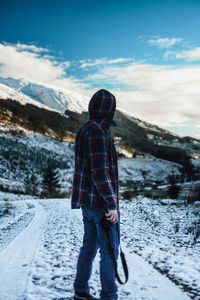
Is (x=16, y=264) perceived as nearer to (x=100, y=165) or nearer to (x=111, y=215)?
(x=111, y=215)

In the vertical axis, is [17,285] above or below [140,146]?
below

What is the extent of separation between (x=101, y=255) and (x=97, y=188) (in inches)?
30.1

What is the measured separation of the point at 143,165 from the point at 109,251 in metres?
74.7

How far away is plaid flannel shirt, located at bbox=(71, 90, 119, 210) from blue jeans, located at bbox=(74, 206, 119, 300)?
0.51ft

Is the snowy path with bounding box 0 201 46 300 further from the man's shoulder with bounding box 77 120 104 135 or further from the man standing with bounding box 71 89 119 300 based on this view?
the man's shoulder with bounding box 77 120 104 135

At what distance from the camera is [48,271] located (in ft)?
11.9

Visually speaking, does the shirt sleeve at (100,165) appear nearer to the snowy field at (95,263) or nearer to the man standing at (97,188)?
the man standing at (97,188)

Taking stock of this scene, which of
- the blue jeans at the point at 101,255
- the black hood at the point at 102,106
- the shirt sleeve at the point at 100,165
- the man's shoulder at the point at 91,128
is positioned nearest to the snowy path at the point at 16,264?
the blue jeans at the point at 101,255

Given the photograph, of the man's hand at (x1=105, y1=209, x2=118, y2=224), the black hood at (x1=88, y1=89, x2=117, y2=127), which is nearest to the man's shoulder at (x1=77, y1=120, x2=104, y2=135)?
the black hood at (x1=88, y1=89, x2=117, y2=127)

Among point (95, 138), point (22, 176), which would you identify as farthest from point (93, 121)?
point (22, 176)

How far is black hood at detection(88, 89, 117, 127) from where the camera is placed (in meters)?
A: 2.59

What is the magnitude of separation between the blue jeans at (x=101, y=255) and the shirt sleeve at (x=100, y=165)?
0.23 meters

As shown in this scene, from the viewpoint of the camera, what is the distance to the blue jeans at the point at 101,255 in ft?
8.00

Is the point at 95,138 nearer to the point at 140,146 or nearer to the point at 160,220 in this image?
the point at 160,220
